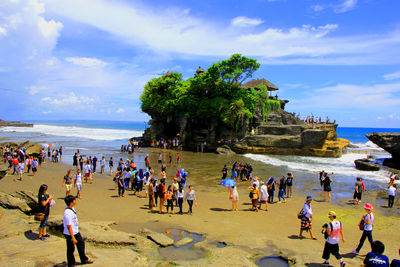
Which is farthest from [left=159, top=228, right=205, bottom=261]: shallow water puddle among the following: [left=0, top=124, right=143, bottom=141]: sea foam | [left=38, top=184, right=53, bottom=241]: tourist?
[left=0, top=124, right=143, bottom=141]: sea foam

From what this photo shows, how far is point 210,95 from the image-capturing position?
38.1 metres

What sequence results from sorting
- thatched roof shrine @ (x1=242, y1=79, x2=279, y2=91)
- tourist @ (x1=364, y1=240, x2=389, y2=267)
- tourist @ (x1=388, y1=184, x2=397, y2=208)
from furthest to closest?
thatched roof shrine @ (x1=242, y1=79, x2=279, y2=91) < tourist @ (x1=388, y1=184, x2=397, y2=208) < tourist @ (x1=364, y1=240, x2=389, y2=267)

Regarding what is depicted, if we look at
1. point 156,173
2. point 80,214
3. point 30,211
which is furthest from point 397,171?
point 30,211

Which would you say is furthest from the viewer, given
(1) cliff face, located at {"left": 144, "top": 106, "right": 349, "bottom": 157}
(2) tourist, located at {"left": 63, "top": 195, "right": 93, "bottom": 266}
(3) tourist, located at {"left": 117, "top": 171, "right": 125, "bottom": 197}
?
(1) cliff face, located at {"left": 144, "top": 106, "right": 349, "bottom": 157}

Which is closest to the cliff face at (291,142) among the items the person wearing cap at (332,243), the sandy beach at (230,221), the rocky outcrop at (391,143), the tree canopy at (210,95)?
the tree canopy at (210,95)

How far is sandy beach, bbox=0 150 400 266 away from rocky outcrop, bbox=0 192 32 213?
57.2 inches

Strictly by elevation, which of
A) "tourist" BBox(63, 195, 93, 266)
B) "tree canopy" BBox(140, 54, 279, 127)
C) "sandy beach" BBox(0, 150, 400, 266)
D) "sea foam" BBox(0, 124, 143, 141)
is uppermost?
"tree canopy" BBox(140, 54, 279, 127)

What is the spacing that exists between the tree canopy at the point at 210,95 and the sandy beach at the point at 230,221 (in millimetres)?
20549

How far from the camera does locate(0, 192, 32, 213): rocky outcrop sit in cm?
912

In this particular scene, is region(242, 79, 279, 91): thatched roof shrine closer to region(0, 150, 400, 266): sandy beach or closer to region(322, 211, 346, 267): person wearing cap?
region(0, 150, 400, 266): sandy beach

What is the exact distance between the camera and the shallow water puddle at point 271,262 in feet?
21.9

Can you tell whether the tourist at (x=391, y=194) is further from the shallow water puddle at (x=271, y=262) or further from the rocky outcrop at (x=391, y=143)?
the rocky outcrop at (x=391, y=143)

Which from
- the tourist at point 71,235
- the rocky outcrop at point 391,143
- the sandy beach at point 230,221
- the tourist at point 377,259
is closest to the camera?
the tourist at point 377,259

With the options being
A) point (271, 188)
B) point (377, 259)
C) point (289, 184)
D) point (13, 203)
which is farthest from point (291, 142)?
point (13, 203)
